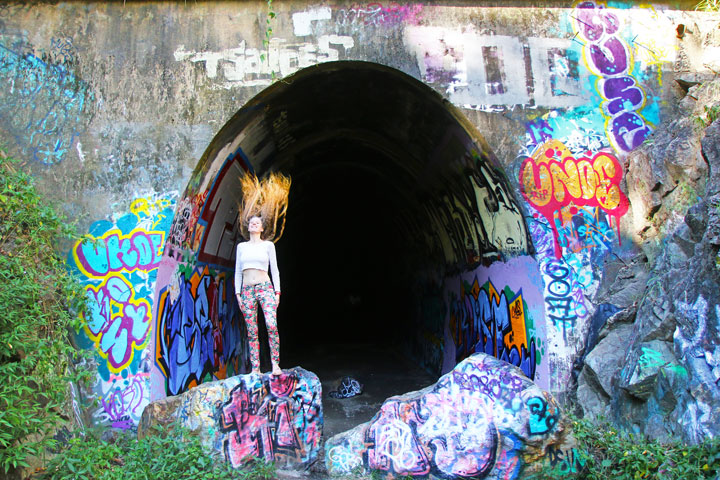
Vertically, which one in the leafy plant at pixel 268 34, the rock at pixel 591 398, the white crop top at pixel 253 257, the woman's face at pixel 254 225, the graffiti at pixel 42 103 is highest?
the leafy plant at pixel 268 34

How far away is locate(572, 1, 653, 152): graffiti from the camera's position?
21.9ft

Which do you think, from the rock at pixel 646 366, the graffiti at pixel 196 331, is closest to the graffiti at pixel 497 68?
the rock at pixel 646 366

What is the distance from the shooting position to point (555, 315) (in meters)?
6.24

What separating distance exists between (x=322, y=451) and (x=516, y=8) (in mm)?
6194

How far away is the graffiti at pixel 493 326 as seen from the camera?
6746mm

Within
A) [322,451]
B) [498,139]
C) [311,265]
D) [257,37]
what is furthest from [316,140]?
[311,265]

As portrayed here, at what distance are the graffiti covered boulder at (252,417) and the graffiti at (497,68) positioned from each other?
4292mm

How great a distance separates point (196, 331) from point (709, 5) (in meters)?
8.43

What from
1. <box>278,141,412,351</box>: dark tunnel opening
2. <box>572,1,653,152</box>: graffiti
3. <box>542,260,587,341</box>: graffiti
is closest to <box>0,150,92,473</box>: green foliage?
<box>278,141,412,351</box>: dark tunnel opening

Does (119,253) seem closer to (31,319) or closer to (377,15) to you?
(31,319)

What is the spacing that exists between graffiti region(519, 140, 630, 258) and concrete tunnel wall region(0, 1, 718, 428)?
0.07 feet

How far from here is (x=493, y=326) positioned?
7730 millimetres

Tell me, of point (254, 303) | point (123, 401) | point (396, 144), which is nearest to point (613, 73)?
point (396, 144)

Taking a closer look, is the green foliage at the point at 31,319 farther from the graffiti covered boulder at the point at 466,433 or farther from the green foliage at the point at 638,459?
the green foliage at the point at 638,459
